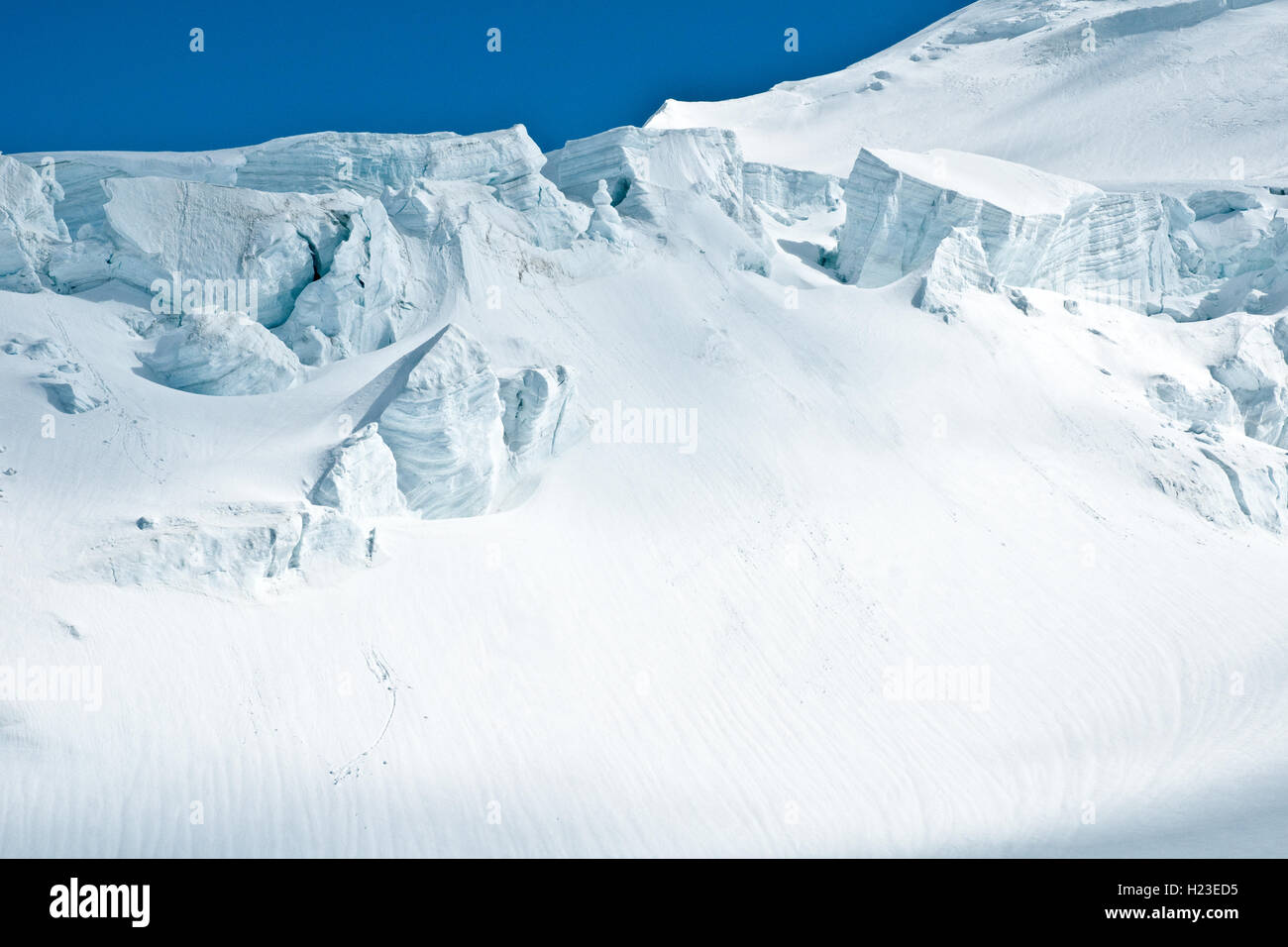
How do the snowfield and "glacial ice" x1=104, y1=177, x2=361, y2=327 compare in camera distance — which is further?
"glacial ice" x1=104, y1=177, x2=361, y2=327

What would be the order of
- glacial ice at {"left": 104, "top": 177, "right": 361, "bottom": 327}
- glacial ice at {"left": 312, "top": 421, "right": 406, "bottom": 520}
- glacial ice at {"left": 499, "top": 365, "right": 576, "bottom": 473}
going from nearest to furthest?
glacial ice at {"left": 312, "top": 421, "right": 406, "bottom": 520} → glacial ice at {"left": 499, "top": 365, "right": 576, "bottom": 473} → glacial ice at {"left": 104, "top": 177, "right": 361, "bottom": 327}

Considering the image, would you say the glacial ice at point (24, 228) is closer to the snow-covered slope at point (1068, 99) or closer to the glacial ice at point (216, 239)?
the glacial ice at point (216, 239)

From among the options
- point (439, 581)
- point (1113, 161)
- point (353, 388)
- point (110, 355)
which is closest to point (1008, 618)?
point (439, 581)

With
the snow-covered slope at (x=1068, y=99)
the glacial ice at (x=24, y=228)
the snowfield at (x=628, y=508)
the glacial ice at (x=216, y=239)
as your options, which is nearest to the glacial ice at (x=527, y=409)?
the snowfield at (x=628, y=508)

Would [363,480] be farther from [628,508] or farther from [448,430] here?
[628,508]

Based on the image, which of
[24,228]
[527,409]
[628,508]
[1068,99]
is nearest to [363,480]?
[527,409]

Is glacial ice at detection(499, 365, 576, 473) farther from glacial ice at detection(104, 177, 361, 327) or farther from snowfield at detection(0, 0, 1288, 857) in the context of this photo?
glacial ice at detection(104, 177, 361, 327)

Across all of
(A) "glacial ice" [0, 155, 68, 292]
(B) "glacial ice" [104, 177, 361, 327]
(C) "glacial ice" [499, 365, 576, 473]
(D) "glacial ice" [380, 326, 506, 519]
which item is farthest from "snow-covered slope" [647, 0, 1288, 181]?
(A) "glacial ice" [0, 155, 68, 292]
